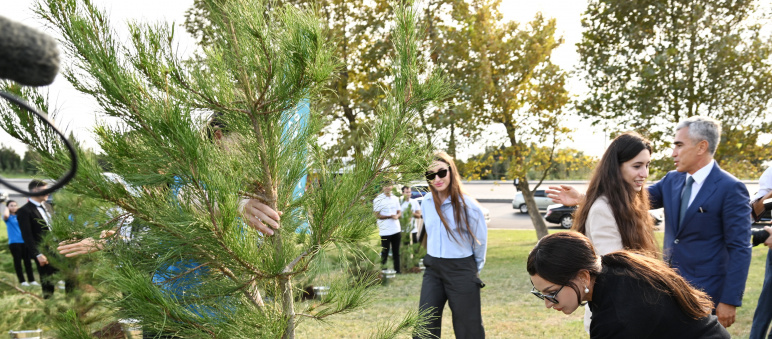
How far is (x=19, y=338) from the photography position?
14.6ft

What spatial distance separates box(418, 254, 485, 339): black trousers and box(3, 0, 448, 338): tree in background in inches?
88.0

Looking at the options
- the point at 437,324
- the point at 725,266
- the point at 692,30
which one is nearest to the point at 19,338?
the point at 437,324

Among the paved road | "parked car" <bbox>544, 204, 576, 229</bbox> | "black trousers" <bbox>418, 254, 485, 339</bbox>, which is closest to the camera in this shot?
"black trousers" <bbox>418, 254, 485, 339</bbox>

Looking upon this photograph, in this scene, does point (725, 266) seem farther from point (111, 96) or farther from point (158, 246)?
point (111, 96)

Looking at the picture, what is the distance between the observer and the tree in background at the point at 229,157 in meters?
1.83

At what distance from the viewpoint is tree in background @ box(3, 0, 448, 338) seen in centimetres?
183

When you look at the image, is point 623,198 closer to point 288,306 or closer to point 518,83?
point 288,306

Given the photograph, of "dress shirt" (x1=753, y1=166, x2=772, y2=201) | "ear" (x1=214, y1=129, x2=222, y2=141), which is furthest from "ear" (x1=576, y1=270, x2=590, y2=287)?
"dress shirt" (x1=753, y1=166, x2=772, y2=201)

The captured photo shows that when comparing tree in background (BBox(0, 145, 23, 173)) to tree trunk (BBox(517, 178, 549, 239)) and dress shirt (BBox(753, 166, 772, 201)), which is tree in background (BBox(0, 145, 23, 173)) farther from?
tree trunk (BBox(517, 178, 549, 239))

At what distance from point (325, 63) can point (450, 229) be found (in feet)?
9.34

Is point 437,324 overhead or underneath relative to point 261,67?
underneath

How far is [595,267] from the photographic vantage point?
7.92ft

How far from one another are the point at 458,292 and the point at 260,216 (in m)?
2.74

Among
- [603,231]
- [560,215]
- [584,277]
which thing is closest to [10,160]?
[584,277]
